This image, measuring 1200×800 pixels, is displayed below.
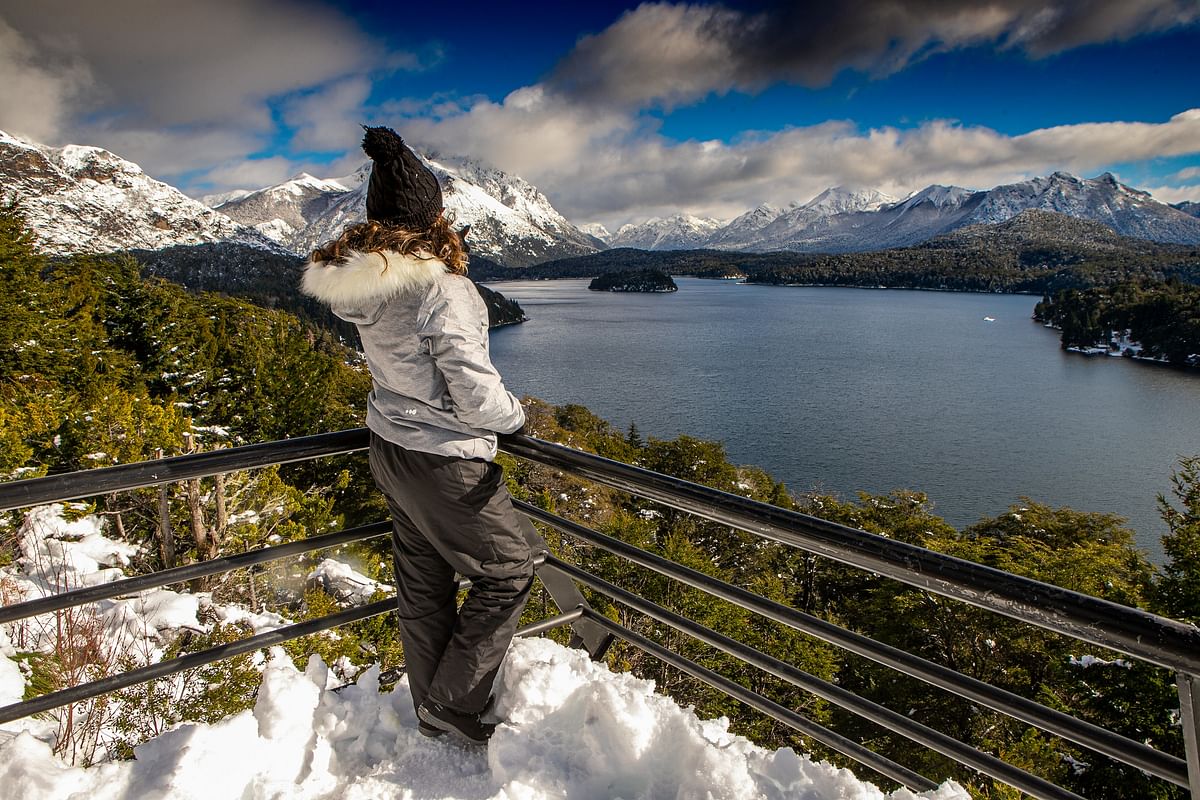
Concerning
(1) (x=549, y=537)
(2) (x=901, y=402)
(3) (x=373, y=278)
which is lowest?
(2) (x=901, y=402)

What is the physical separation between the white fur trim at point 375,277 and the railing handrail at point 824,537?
554 mm

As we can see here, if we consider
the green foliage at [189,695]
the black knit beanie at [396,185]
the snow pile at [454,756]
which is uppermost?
the black knit beanie at [396,185]

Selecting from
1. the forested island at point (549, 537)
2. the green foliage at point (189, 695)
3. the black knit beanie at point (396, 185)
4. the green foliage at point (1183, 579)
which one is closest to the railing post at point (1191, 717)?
the black knit beanie at point (396, 185)

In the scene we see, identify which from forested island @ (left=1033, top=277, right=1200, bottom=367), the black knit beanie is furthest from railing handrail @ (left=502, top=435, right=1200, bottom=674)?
forested island @ (left=1033, top=277, right=1200, bottom=367)

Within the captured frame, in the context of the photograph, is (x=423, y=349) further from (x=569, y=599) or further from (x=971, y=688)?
(x=971, y=688)

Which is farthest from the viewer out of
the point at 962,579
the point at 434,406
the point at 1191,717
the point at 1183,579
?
the point at 1183,579

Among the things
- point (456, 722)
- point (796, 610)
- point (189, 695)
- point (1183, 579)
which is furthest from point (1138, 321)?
point (456, 722)

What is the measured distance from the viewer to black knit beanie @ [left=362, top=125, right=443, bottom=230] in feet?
6.82

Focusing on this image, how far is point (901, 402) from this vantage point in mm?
56344

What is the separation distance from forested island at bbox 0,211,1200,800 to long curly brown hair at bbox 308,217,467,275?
1674 mm

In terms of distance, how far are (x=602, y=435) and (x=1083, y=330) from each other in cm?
7690

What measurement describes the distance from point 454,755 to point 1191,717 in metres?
2.00

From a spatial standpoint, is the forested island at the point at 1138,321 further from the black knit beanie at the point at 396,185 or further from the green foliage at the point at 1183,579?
the black knit beanie at the point at 396,185

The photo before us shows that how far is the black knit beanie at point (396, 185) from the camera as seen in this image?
208 centimetres
